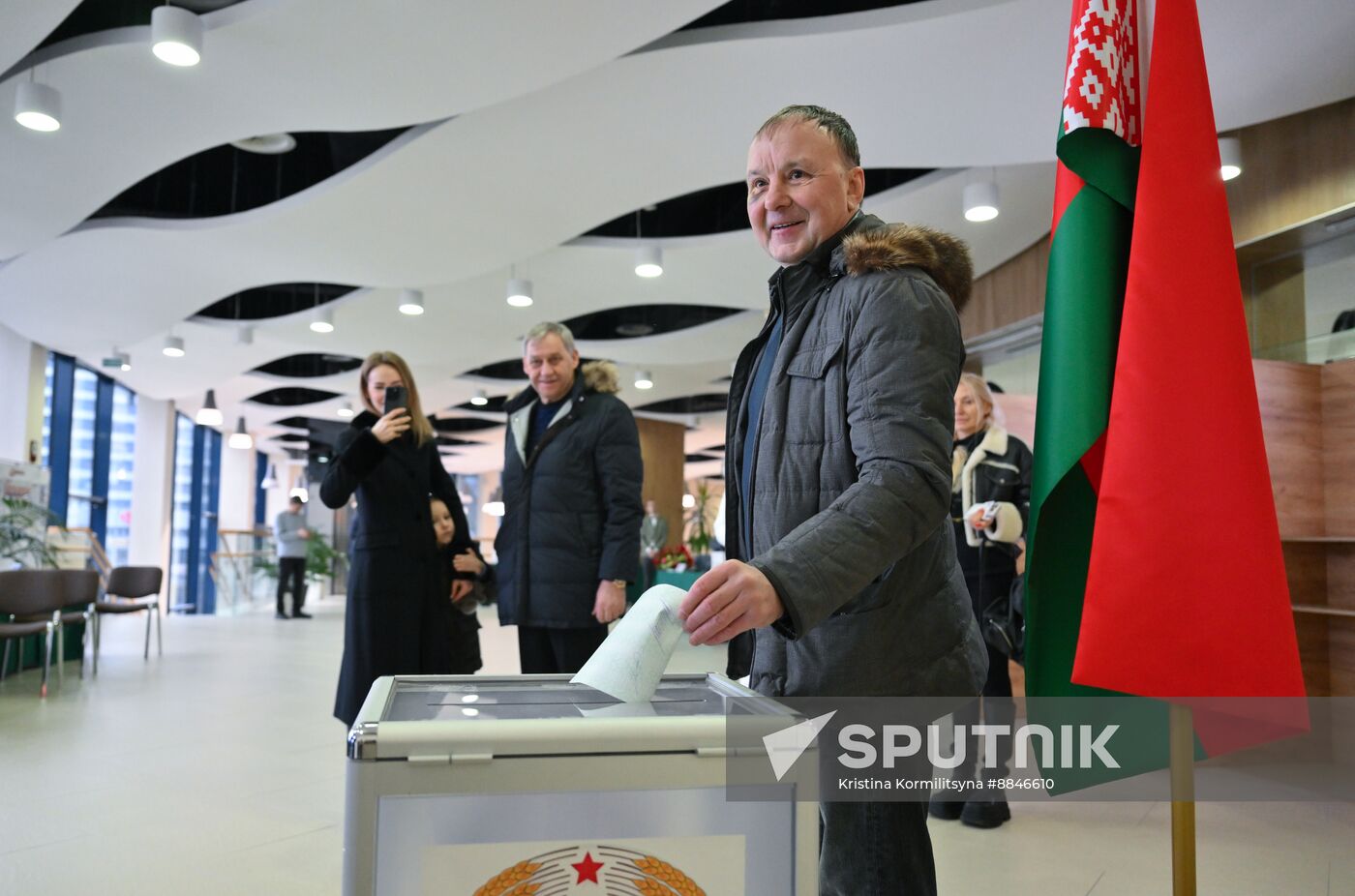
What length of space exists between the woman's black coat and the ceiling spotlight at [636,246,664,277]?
4138 millimetres

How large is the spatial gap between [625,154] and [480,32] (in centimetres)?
151

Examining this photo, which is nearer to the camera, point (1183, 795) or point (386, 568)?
point (1183, 795)

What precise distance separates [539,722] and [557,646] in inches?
86.4

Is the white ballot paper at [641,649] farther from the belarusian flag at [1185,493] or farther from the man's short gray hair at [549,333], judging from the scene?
the man's short gray hair at [549,333]

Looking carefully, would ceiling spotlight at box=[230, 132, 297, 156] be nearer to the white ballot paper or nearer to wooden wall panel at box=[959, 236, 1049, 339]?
wooden wall panel at box=[959, 236, 1049, 339]

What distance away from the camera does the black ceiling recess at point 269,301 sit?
31.3ft

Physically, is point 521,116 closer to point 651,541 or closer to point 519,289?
→ point 519,289

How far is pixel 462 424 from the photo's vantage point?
18.7 m

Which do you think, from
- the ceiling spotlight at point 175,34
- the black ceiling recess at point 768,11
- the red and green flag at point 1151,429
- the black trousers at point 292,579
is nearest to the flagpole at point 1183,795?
the red and green flag at point 1151,429

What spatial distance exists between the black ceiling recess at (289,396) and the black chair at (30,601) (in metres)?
8.69

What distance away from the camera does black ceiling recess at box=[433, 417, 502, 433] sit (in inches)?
724

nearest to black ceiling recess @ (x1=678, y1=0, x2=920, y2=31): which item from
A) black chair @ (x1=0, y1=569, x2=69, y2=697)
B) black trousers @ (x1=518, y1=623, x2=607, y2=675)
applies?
black trousers @ (x1=518, y1=623, x2=607, y2=675)

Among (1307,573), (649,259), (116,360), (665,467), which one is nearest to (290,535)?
(116,360)

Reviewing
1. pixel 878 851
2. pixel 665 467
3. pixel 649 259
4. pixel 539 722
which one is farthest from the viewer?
pixel 665 467
